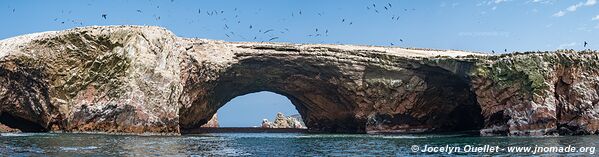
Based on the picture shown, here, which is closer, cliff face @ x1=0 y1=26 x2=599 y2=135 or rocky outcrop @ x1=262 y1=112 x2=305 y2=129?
cliff face @ x1=0 y1=26 x2=599 y2=135

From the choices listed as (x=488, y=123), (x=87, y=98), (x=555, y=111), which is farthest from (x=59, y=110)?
(x=555, y=111)

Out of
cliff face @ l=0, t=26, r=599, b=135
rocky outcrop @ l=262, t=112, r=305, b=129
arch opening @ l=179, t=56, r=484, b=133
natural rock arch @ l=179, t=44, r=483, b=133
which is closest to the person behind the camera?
cliff face @ l=0, t=26, r=599, b=135

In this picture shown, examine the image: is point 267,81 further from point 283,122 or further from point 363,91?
point 283,122

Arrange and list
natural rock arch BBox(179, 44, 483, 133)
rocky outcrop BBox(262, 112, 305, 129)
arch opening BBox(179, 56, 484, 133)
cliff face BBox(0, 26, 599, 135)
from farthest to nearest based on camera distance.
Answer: rocky outcrop BBox(262, 112, 305, 129)
arch opening BBox(179, 56, 484, 133)
natural rock arch BBox(179, 44, 483, 133)
cliff face BBox(0, 26, 599, 135)

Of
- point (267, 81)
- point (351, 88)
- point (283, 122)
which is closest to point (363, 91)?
point (351, 88)

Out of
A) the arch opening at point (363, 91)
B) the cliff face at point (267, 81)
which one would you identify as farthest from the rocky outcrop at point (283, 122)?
the cliff face at point (267, 81)

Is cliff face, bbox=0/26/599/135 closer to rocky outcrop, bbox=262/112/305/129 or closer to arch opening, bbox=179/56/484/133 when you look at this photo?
arch opening, bbox=179/56/484/133

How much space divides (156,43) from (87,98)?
26.6 feet

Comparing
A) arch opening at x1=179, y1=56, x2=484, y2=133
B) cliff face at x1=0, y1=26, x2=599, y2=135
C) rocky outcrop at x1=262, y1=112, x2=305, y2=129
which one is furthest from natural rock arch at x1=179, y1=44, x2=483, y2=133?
rocky outcrop at x1=262, y1=112, x2=305, y2=129

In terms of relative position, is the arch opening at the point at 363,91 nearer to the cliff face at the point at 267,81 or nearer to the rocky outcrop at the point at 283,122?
the cliff face at the point at 267,81

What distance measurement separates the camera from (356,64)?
58906 mm

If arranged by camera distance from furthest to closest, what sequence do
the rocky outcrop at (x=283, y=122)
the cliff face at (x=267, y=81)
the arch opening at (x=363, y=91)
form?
the rocky outcrop at (x=283, y=122), the arch opening at (x=363, y=91), the cliff face at (x=267, y=81)

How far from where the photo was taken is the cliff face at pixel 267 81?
49.1 meters

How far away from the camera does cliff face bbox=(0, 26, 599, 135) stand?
49094 mm
